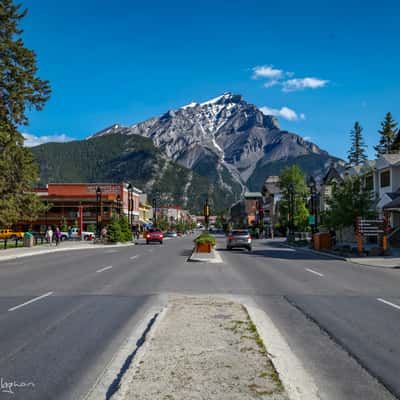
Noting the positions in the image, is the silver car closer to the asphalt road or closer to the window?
the window

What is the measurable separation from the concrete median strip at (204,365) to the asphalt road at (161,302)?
1.92 ft

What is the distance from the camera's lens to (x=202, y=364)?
5.58 metres

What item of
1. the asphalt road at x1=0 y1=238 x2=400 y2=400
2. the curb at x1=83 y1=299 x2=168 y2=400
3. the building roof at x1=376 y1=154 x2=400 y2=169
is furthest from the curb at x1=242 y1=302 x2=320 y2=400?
the building roof at x1=376 y1=154 x2=400 y2=169

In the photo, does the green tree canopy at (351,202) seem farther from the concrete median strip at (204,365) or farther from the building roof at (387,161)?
the concrete median strip at (204,365)

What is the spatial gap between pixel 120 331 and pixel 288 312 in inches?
144

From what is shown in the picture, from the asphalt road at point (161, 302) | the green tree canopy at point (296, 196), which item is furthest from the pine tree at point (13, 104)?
the green tree canopy at point (296, 196)

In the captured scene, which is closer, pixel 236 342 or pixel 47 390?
pixel 47 390

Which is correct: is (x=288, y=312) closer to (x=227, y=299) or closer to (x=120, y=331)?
(x=227, y=299)

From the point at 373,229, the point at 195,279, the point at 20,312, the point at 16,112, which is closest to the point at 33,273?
the point at 195,279

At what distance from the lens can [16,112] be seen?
39250mm

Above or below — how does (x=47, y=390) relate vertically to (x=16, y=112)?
below

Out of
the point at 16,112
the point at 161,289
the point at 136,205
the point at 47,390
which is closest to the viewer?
the point at 47,390

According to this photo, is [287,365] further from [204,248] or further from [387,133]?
[387,133]

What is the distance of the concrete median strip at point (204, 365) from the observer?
4.71 metres
